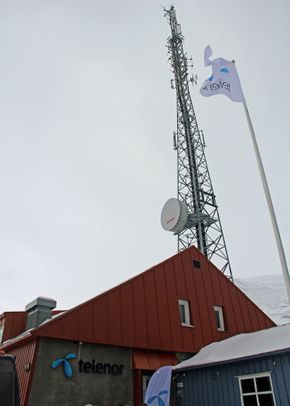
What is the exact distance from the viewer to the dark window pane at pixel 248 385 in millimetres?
10755

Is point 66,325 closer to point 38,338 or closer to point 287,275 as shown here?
point 38,338

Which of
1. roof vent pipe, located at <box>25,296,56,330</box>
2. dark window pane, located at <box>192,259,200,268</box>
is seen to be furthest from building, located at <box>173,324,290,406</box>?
roof vent pipe, located at <box>25,296,56,330</box>

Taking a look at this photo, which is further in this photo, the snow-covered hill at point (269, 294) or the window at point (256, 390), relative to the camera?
the snow-covered hill at point (269, 294)

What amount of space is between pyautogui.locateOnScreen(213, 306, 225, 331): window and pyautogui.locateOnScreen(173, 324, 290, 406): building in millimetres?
3168

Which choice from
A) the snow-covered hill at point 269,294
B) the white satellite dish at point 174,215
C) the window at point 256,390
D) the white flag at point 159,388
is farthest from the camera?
the snow-covered hill at point 269,294

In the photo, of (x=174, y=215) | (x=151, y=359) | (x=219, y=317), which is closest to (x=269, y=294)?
(x=174, y=215)

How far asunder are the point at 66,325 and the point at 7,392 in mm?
7823

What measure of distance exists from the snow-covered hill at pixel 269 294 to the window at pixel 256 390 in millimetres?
53881

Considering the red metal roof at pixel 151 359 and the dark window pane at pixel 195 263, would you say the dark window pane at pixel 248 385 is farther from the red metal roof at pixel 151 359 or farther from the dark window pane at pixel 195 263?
the dark window pane at pixel 195 263

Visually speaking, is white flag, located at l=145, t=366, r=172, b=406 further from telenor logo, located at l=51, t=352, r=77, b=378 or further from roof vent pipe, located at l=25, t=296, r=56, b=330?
roof vent pipe, located at l=25, t=296, r=56, b=330

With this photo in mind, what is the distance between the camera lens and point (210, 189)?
2792cm

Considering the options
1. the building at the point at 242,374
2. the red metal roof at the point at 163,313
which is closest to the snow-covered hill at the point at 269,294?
the red metal roof at the point at 163,313

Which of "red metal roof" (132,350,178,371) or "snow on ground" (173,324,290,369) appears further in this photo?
"red metal roof" (132,350,178,371)

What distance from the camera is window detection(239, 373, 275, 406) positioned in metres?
10.3
